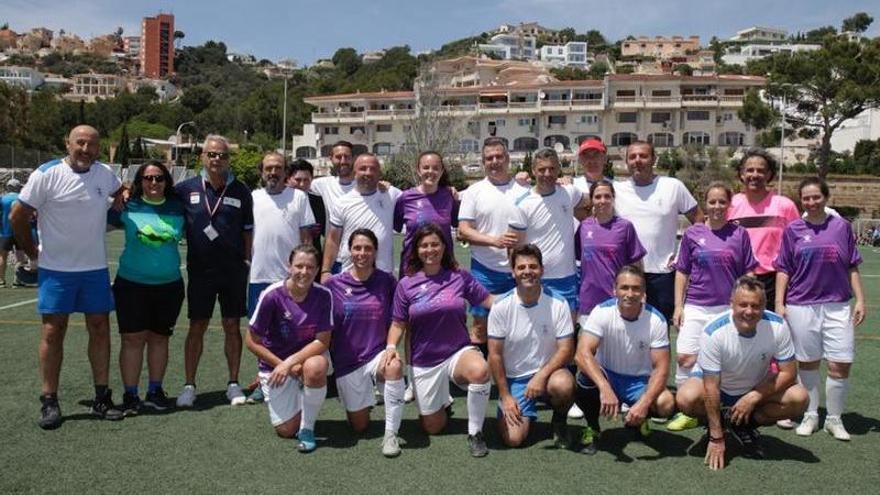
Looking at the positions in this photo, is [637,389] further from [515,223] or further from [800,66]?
[800,66]

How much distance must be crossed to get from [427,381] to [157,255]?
2.22 metres

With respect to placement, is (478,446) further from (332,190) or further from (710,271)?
(332,190)

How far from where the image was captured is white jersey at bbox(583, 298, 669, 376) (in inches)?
187

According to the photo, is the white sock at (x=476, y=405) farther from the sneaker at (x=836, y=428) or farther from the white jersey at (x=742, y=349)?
the sneaker at (x=836, y=428)

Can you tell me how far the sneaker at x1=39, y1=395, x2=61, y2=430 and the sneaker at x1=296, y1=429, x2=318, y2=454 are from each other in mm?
1720

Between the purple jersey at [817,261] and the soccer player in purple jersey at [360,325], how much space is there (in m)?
2.82

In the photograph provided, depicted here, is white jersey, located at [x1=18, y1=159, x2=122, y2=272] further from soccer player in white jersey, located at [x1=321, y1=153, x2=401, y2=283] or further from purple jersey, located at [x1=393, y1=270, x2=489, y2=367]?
purple jersey, located at [x1=393, y1=270, x2=489, y2=367]

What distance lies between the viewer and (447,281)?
5.06 m

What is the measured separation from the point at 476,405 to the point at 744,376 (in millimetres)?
1710

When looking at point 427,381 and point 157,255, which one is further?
point 157,255

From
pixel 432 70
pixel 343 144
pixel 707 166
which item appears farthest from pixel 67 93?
pixel 343 144

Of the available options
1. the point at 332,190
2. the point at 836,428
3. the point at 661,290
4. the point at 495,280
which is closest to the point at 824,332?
the point at 836,428

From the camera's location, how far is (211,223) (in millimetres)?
5605

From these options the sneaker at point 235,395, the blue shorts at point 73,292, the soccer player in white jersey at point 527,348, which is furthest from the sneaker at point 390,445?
the blue shorts at point 73,292
